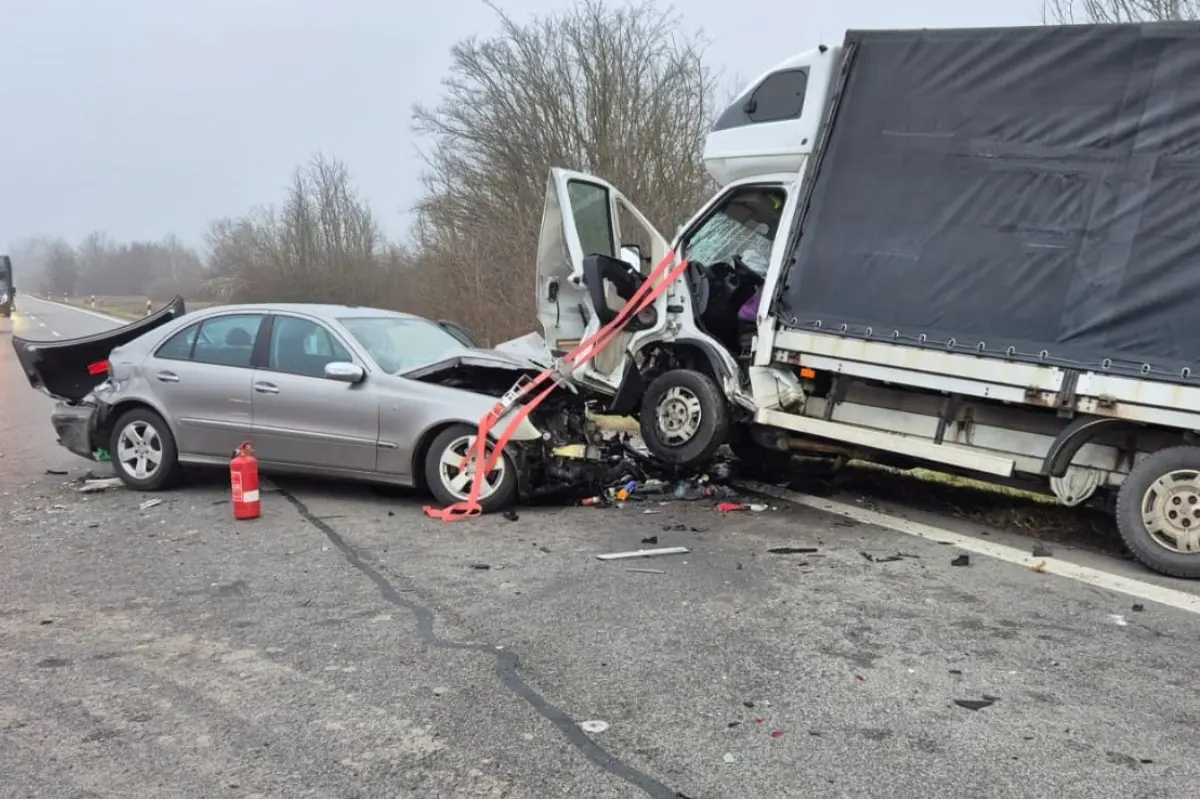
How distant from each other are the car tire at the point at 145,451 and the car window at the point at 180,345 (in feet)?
1.57

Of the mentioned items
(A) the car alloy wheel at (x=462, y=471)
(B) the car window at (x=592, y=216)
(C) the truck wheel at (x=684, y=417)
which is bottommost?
(A) the car alloy wheel at (x=462, y=471)

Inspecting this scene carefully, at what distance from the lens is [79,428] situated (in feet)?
24.8

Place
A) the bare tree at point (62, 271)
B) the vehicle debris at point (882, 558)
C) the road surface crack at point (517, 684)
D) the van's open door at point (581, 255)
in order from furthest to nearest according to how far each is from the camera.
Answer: the bare tree at point (62, 271)
the van's open door at point (581, 255)
the vehicle debris at point (882, 558)
the road surface crack at point (517, 684)

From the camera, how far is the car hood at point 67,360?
314 inches

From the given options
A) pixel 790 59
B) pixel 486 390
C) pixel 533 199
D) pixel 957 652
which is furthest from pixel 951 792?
pixel 533 199

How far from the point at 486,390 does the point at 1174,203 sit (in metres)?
4.60

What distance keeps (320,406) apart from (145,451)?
1695 millimetres

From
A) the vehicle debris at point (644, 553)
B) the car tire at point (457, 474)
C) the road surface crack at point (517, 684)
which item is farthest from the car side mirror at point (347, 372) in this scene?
the vehicle debris at point (644, 553)

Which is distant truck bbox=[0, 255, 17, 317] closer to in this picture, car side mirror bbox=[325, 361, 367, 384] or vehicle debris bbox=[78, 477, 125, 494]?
vehicle debris bbox=[78, 477, 125, 494]

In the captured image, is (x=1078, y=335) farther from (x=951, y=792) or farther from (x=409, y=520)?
(x=409, y=520)

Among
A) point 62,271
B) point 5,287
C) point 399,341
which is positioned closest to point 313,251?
point 5,287

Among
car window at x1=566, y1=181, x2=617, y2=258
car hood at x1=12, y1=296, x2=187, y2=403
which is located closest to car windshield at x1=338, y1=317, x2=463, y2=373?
car window at x1=566, y1=181, x2=617, y2=258

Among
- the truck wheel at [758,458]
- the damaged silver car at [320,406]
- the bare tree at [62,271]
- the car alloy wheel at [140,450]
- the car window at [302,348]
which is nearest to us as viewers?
the damaged silver car at [320,406]

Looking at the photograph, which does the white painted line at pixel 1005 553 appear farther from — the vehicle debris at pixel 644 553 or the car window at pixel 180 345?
the car window at pixel 180 345
